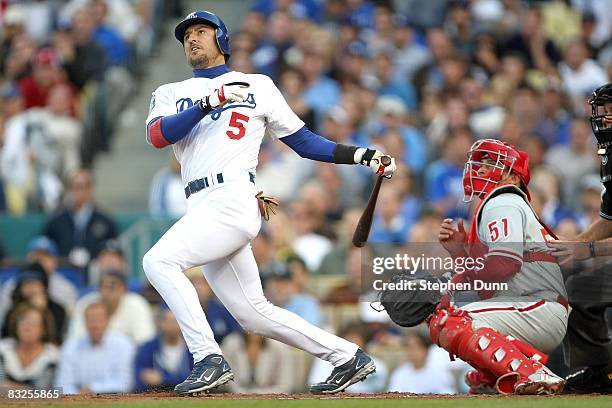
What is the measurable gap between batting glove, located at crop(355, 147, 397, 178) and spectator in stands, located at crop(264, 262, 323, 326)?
12.6 feet

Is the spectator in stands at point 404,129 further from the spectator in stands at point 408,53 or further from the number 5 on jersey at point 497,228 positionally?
the number 5 on jersey at point 497,228

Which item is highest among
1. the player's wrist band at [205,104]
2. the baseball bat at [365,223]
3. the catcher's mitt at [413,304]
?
the player's wrist band at [205,104]

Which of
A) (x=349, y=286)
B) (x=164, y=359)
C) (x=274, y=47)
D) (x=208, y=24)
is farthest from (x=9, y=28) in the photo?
(x=208, y=24)

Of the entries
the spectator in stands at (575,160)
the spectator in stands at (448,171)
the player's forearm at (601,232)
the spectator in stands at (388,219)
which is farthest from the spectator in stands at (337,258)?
the player's forearm at (601,232)

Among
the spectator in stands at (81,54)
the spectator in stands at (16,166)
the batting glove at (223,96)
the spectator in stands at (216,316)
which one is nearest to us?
the batting glove at (223,96)

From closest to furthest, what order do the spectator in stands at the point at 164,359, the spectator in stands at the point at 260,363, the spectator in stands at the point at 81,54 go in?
1. the spectator in stands at the point at 164,359
2. the spectator in stands at the point at 260,363
3. the spectator in stands at the point at 81,54

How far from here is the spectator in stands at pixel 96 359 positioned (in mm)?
10305

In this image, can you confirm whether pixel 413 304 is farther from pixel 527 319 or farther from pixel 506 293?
pixel 527 319

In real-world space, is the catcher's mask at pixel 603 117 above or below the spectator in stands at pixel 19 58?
below

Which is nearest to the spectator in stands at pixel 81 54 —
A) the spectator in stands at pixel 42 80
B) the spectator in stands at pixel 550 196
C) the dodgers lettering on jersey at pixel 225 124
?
the spectator in stands at pixel 42 80

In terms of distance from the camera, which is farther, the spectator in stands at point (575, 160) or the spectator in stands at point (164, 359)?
the spectator in stands at point (575, 160)

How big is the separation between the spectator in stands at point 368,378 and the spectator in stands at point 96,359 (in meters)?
1.46

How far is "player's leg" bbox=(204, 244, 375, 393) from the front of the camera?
6992mm

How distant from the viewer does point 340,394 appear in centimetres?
725
